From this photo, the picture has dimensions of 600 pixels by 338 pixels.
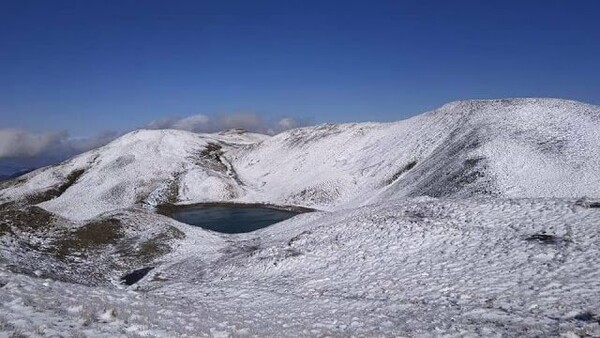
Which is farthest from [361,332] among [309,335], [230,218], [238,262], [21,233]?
[230,218]

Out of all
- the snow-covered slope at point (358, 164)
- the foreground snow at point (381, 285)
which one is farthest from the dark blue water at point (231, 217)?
the foreground snow at point (381, 285)

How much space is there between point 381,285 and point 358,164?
6189cm

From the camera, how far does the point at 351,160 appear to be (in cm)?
8512

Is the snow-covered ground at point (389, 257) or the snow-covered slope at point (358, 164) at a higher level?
the snow-covered slope at point (358, 164)

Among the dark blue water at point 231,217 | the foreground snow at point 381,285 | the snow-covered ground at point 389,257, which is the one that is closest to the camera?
the foreground snow at point 381,285

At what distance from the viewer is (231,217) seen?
70188 millimetres

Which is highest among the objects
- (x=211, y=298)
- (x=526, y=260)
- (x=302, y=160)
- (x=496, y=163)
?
(x=302, y=160)

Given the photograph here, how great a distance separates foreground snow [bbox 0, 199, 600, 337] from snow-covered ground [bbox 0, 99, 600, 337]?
9 cm

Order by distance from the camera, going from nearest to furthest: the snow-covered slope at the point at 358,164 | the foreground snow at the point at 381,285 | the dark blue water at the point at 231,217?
the foreground snow at the point at 381,285 → the snow-covered slope at the point at 358,164 → the dark blue water at the point at 231,217

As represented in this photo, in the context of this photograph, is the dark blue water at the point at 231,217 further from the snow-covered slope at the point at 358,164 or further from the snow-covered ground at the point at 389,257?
the snow-covered ground at the point at 389,257

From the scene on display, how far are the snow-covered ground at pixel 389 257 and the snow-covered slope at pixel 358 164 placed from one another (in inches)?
15.1

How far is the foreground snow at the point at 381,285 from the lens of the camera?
1307 cm

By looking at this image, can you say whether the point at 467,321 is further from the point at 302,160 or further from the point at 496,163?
the point at 302,160

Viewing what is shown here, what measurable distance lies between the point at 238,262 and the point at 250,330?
15645 millimetres
